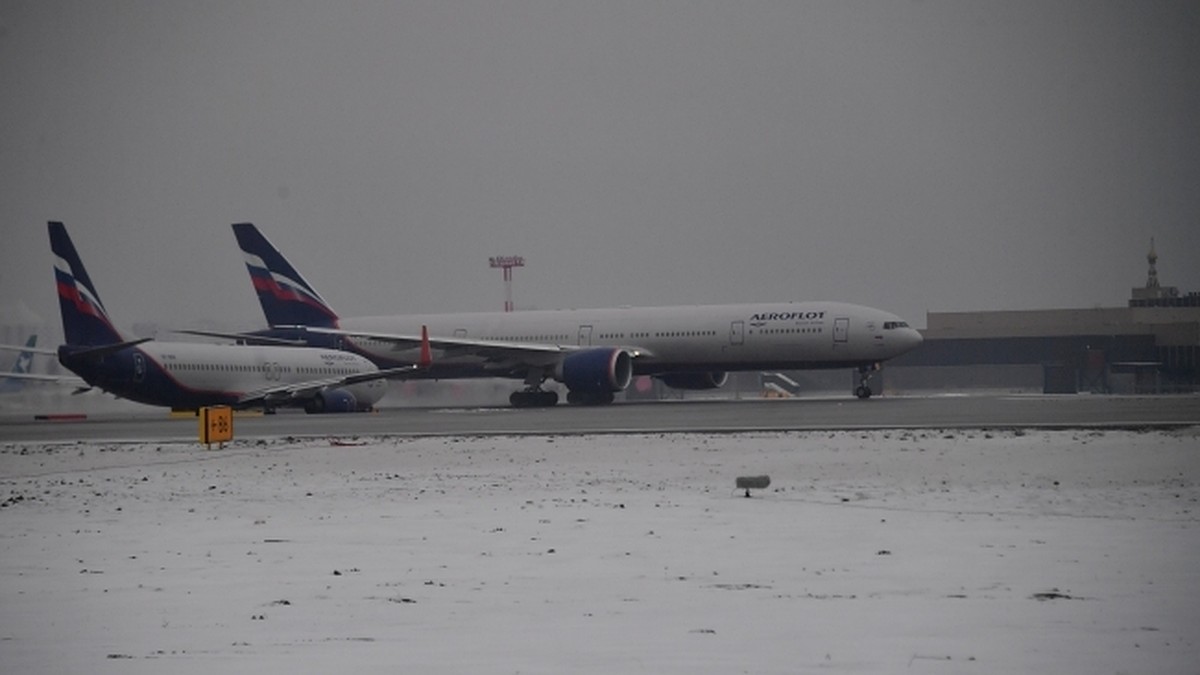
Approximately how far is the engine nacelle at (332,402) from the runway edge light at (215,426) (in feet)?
78.3

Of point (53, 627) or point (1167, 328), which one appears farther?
point (1167, 328)

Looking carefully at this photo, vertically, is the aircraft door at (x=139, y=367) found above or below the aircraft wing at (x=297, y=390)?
above

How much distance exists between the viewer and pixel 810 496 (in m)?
18.8

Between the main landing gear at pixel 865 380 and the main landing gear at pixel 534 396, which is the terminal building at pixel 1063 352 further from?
the main landing gear at pixel 534 396

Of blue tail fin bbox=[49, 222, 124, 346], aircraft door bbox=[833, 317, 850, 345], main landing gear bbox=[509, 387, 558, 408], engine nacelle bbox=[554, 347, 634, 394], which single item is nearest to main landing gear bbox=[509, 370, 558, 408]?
main landing gear bbox=[509, 387, 558, 408]

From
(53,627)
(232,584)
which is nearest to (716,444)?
(232,584)

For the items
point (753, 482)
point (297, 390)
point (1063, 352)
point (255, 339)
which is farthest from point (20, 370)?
point (753, 482)

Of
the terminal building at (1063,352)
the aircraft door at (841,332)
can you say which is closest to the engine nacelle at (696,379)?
the aircraft door at (841,332)

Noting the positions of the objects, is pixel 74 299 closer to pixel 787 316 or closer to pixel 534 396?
pixel 534 396

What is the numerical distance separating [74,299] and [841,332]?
2884 centimetres

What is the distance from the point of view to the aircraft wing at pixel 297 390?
181ft

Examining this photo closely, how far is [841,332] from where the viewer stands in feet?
185

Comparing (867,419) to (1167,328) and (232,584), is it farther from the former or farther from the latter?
(1167,328)

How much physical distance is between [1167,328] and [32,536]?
95.9m
